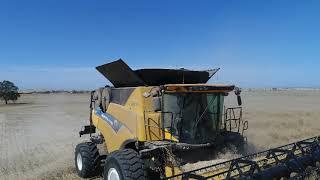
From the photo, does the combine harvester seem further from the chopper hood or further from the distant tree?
the distant tree

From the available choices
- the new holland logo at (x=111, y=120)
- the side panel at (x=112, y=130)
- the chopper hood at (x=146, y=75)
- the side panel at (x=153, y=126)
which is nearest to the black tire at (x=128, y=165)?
the side panel at (x=153, y=126)

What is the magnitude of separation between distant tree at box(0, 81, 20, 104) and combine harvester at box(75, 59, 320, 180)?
63.1 metres

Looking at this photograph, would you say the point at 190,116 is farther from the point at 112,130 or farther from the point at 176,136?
the point at 112,130

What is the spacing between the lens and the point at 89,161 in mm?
10648

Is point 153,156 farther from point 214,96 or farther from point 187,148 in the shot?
point 214,96

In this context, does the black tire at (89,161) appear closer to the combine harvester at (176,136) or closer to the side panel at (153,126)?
the combine harvester at (176,136)

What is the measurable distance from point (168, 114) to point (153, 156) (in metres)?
0.86

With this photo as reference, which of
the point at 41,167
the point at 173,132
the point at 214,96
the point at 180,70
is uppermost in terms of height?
the point at 180,70

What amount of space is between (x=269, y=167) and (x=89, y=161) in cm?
480

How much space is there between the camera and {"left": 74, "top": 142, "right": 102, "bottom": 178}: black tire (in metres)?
10.6

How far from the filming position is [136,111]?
27.6ft

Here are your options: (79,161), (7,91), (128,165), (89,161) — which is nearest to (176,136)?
(128,165)

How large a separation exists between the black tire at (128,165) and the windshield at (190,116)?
3.16 feet

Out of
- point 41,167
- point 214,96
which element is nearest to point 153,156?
point 214,96
